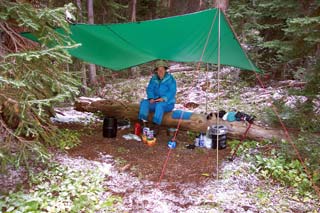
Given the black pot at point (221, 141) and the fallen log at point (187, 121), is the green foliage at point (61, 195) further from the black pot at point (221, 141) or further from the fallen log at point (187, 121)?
the fallen log at point (187, 121)

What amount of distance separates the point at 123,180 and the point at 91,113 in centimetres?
319

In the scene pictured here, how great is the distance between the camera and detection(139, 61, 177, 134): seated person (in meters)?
4.87

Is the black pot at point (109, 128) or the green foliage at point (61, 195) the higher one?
the black pot at point (109, 128)

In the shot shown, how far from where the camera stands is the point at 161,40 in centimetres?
425

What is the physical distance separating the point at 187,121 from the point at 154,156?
1.07 meters

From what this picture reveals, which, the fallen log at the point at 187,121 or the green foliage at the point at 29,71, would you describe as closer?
the green foliage at the point at 29,71

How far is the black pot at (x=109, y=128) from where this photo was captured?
476 cm

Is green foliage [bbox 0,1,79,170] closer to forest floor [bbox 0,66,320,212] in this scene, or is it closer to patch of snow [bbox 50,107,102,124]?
forest floor [bbox 0,66,320,212]

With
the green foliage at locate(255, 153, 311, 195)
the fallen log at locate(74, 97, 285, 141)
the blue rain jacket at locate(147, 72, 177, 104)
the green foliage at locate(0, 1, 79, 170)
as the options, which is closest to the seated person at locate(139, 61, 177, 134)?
the blue rain jacket at locate(147, 72, 177, 104)

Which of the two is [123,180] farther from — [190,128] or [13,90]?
[190,128]

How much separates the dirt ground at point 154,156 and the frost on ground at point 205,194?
0.18 m

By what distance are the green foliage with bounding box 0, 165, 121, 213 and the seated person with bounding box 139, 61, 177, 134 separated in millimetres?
1849

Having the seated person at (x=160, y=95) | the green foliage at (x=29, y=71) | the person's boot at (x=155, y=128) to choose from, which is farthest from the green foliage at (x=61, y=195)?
the person's boot at (x=155, y=128)

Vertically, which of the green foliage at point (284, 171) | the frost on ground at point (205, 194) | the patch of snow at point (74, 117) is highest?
the patch of snow at point (74, 117)
